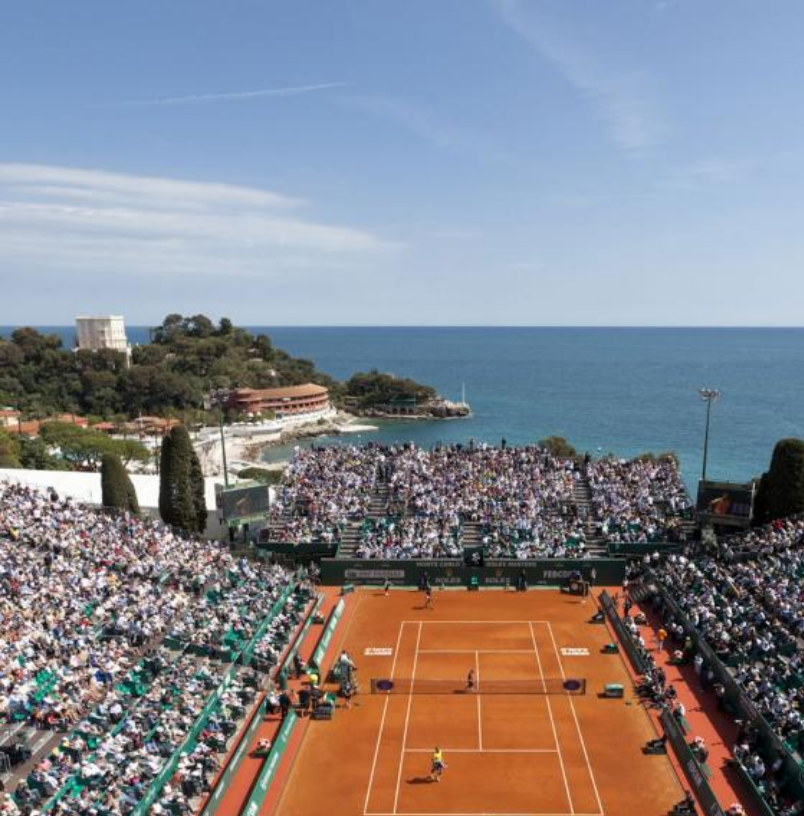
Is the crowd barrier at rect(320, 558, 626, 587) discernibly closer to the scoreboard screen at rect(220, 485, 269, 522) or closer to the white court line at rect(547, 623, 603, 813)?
the scoreboard screen at rect(220, 485, 269, 522)

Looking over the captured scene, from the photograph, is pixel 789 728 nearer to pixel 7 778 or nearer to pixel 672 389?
pixel 7 778

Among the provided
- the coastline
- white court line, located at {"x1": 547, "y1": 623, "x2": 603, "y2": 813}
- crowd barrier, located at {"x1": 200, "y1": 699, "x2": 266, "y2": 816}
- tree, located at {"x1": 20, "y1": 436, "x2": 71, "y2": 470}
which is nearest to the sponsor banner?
white court line, located at {"x1": 547, "y1": 623, "x2": 603, "y2": 813}

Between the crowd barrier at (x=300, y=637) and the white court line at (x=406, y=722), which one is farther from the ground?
the crowd barrier at (x=300, y=637)

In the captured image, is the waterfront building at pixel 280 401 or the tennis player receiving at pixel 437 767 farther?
the waterfront building at pixel 280 401

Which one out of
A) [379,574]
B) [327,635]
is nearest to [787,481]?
[379,574]

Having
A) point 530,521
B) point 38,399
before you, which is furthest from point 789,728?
point 38,399

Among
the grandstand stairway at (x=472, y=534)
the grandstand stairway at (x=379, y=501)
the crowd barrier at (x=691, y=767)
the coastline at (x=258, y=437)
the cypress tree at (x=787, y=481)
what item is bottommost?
the coastline at (x=258, y=437)

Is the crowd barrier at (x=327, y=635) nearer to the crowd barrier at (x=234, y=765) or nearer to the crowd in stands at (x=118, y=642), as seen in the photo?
the crowd in stands at (x=118, y=642)

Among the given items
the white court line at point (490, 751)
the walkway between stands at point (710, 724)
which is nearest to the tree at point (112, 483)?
the white court line at point (490, 751)
